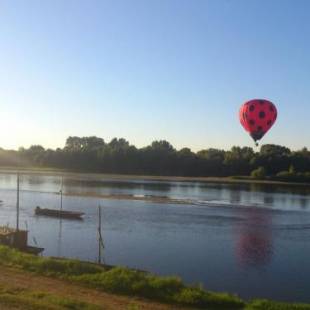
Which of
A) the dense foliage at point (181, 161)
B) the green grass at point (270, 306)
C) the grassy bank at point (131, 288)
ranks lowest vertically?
the green grass at point (270, 306)

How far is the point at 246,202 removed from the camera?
7456 cm

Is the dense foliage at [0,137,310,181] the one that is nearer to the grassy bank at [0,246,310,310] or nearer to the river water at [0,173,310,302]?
the river water at [0,173,310,302]

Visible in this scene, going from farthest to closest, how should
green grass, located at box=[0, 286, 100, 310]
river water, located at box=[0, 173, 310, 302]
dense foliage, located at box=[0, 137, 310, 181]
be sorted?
dense foliage, located at box=[0, 137, 310, 181]
river water, located at box=[0, 173, 310, 302]
green grass, located at box=[0, 286, 100, 310]

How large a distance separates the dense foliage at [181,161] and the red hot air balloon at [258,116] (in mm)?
89530

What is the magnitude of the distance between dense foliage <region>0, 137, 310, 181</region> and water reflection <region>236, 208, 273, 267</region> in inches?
2622

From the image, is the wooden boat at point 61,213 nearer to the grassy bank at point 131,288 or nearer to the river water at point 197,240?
the river water at point 197,240

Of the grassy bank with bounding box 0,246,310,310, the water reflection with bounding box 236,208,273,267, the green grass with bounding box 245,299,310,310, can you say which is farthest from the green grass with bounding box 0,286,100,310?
the water reflection with bounding box 236,208,273,267

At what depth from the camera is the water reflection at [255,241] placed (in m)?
32.1

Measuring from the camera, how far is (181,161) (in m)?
139

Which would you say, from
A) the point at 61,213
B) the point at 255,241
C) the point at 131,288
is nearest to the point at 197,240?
the point at 255,241

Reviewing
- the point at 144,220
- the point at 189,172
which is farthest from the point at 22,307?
the point at 189,172

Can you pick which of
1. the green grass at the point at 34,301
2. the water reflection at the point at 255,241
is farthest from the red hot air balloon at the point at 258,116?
the green grass at the point at 34,301

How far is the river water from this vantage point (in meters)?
26.5

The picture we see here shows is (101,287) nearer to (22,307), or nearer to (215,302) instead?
(215,302)
